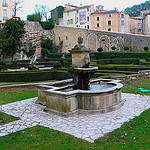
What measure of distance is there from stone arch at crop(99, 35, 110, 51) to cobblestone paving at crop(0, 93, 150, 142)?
3059cm

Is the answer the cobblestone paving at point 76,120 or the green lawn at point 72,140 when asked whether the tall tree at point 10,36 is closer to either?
the cobblestone paving at point 76,120

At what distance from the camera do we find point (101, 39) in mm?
38750

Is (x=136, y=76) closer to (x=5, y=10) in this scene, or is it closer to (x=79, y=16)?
(x=5, y=10)

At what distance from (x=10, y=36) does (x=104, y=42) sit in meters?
18.9

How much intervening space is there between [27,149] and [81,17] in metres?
47.3

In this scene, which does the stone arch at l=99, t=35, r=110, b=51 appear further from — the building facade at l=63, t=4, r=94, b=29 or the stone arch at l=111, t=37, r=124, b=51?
the building facade at l=63, t=4, r=94, b=29

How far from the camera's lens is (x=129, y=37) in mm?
35000

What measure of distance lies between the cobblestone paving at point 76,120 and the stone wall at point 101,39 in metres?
27.6

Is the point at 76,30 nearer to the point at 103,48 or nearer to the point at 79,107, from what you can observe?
the point at 103,48

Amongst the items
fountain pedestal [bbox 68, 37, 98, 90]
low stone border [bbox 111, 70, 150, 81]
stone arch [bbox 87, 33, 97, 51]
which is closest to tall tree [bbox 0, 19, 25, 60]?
stone arch [bbox 87, 33, 97, 51]

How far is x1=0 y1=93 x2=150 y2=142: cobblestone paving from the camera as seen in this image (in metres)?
5.60

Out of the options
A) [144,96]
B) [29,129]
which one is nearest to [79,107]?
[29,129]

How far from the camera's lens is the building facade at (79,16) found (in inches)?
1849

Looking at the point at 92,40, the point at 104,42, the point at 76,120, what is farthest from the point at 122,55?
the point at 76,120
